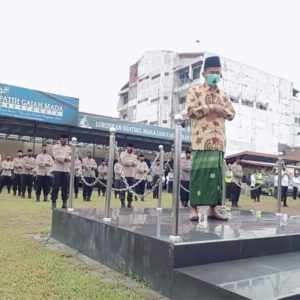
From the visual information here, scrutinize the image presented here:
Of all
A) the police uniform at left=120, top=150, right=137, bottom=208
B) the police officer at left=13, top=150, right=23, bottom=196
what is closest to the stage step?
the police uniform at left=120, top=150, right=137, bottom=208

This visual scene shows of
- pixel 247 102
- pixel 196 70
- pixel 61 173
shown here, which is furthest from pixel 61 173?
pixel 247 102

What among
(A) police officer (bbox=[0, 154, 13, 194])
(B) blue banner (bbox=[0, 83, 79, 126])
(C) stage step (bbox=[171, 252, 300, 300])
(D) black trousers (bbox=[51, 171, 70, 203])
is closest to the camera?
(C) stage step (bbox=[171, 252, 300, 300])

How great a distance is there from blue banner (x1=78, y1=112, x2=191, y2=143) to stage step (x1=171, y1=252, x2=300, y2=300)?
1594cm

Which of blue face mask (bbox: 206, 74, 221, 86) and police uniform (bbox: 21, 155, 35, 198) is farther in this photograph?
police uniform (bbox: 21, 155, 35, 198)

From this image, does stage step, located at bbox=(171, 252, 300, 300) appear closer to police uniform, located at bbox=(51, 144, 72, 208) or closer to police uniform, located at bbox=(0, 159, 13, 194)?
police uniform, located at bbox=(51, 144, 72, 208)

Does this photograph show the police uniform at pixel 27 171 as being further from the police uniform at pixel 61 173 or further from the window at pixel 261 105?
the window at pixel 261 105

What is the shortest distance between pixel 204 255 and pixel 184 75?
38934 mm

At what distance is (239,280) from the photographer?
2.85m

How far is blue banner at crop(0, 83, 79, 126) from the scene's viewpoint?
17.3 m

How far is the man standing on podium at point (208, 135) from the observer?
15.6 ft

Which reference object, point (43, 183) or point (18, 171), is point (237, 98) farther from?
point (43, 183)

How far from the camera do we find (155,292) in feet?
10.8

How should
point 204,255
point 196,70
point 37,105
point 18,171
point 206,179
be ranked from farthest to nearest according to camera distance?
point 196,70
point 37,105
point 18,171
point 206,179
point 204,255

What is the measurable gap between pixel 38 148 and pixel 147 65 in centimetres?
2438
